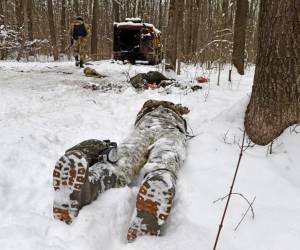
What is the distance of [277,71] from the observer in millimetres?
3516

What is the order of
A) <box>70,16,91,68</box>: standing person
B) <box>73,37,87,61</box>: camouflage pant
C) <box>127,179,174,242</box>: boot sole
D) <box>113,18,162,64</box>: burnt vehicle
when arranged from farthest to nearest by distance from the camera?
<box>113,18,162,64</box>: burnt vehicle < <box>73,37,87,61</box>: camouflage pant < <box>70,16,91,68</box>: standing person < <box>127,179,174,242</box>: boot sole

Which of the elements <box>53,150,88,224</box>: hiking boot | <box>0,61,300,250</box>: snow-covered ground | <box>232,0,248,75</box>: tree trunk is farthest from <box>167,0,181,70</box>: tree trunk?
<box>53,150,88,224</box>: hiking boot

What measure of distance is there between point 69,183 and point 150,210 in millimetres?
564

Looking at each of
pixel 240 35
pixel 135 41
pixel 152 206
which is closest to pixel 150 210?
pixel 152 206

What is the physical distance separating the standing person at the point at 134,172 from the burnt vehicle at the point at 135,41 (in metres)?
9.48

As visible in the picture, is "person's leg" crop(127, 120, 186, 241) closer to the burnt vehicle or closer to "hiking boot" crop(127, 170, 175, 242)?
"hiking boot" crop(127, 170, 175, 242)

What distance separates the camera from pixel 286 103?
3480mm

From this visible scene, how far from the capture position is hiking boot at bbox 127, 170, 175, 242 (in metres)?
2.23

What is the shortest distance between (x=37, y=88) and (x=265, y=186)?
565 cm

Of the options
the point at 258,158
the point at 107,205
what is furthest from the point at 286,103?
the point at 107,205

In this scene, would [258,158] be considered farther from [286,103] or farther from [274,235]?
[274,235]

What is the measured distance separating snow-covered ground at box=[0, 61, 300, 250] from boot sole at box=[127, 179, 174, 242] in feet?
0.21

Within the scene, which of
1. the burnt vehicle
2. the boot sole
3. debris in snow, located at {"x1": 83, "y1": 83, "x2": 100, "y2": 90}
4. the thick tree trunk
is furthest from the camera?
the burnt vehicle

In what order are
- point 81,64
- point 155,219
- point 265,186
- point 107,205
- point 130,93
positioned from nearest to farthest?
point 155,219
point 107,205
point 265,186
point 130,93
point 81,64
